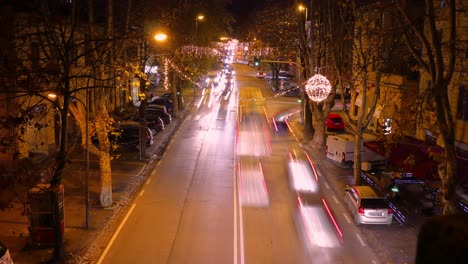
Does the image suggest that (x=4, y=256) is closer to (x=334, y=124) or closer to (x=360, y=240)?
(x=360, y=240)

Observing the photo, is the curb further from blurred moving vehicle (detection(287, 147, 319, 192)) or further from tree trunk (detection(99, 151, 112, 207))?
blurred moving vehicle (detection(287, 147, 319, 192))

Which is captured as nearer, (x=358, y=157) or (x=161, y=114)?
(x=358, y=157)

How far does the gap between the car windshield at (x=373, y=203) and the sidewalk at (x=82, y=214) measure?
9.85 m

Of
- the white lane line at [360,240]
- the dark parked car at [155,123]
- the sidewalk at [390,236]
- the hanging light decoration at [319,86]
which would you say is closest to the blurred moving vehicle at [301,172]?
the sidewalk at [390,236]

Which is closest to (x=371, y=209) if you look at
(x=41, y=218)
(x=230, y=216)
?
(x=230, y=216)

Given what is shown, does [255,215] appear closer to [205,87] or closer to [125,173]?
[125,173]

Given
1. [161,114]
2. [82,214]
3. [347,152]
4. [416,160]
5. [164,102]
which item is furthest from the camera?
[164,102]

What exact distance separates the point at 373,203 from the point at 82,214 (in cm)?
1177

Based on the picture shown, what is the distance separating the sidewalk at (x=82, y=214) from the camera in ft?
53.3

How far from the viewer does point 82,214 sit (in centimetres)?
2022

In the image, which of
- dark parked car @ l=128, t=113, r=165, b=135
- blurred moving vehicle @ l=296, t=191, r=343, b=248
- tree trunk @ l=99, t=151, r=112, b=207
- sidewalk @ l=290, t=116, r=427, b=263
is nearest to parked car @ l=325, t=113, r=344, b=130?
dark parked car @ l=128, t=113, r=165, b=135

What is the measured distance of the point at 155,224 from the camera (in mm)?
19531

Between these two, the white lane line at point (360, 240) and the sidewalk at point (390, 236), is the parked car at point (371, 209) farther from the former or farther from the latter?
the white lane line at point (360, 240)

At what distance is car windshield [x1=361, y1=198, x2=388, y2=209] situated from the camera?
65.0 feet
